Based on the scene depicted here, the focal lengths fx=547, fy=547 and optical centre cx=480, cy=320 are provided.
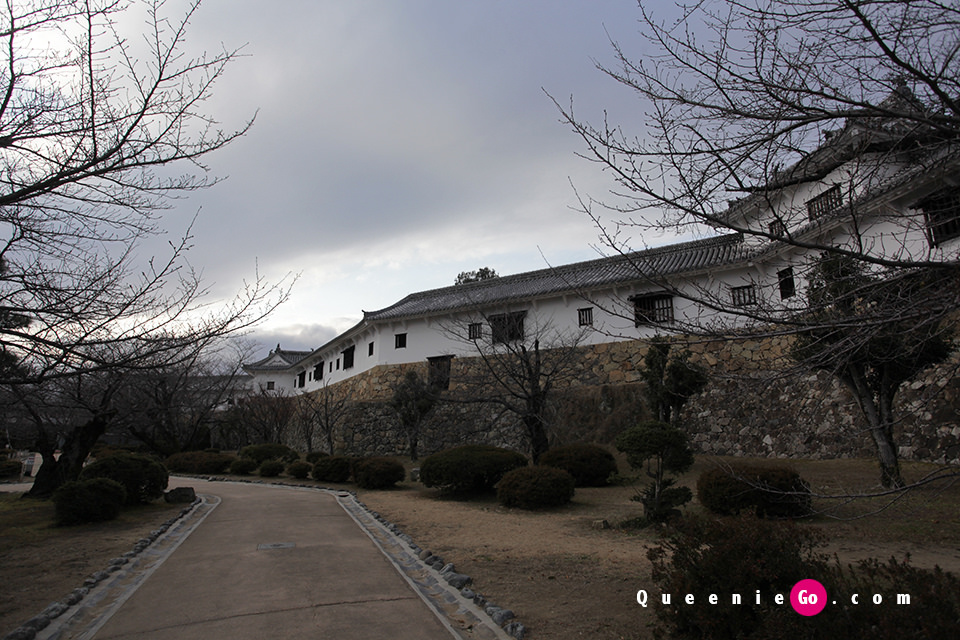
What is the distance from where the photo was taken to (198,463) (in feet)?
80.7

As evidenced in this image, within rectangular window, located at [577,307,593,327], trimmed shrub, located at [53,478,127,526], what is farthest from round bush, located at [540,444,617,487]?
trimmed shrub, located at [53,478,127,526]

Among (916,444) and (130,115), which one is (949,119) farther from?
(916,444)

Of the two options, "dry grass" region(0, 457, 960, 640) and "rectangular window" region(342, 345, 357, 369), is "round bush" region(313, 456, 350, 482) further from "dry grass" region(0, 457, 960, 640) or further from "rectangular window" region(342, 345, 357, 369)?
"rectangular window" region(342, 345, 357, 369)

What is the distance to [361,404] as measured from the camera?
2811 cm

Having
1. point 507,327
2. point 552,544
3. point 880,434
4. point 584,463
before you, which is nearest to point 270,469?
point 507,327

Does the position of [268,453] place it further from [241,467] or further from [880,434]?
[880,434]

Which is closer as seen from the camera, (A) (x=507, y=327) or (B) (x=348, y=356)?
(A) (x=507, y=327)

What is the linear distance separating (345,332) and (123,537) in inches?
883

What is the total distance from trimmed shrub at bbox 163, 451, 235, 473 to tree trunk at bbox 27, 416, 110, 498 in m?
8.75

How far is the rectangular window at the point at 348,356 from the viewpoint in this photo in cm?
3189

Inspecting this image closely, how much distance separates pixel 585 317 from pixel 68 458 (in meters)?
18.0

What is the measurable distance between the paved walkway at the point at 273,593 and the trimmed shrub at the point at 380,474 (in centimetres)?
709

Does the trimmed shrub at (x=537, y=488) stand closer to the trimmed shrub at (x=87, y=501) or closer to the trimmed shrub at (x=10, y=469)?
the trimmed shrub at (x=87, y=501)

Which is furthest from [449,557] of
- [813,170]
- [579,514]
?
[813,170]
